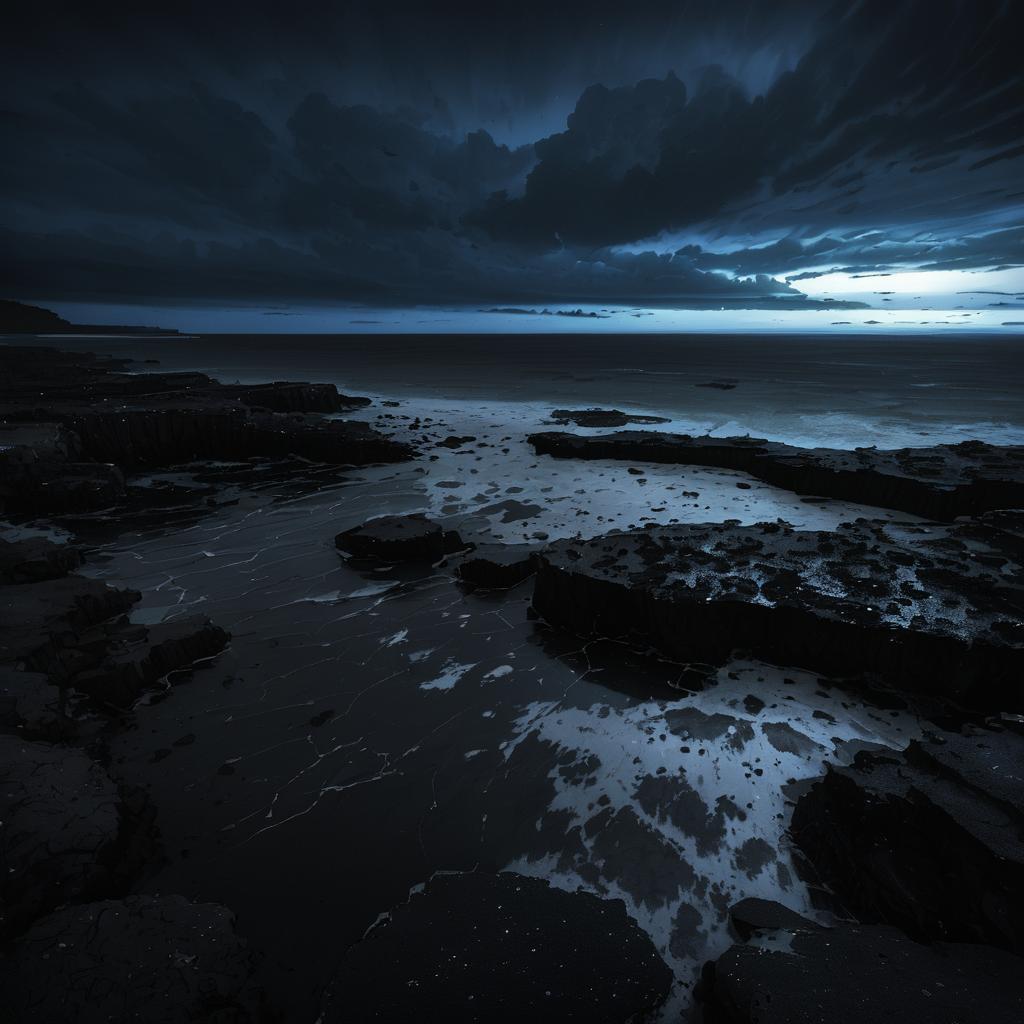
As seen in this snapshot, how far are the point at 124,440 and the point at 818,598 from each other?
25717 mm

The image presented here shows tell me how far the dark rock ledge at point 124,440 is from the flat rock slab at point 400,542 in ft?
31.9

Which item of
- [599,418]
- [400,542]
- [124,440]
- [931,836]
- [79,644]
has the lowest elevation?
[599,418]

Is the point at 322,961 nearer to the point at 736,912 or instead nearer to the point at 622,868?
the point at 622,868

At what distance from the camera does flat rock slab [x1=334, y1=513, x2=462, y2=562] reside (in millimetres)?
12789

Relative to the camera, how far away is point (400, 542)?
502 inches

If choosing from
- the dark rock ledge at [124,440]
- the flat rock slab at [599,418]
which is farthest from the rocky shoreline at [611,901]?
the flat rock slab at [599,418]

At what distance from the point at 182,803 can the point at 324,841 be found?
191cm

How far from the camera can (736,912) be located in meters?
4.91

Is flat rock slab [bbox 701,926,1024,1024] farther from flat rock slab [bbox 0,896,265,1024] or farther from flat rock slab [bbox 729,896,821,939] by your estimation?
flat rock slab [bbox 0,896,265,1024]

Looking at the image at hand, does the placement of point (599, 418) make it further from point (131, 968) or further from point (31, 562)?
point (131, 968)

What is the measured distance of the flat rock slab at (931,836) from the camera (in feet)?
14.1

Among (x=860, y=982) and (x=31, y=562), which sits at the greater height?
(x=860, y=982)

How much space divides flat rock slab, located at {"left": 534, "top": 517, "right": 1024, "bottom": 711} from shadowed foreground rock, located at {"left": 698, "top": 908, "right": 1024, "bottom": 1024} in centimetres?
454

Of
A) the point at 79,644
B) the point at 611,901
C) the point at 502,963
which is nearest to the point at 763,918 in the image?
the point at 611,901
